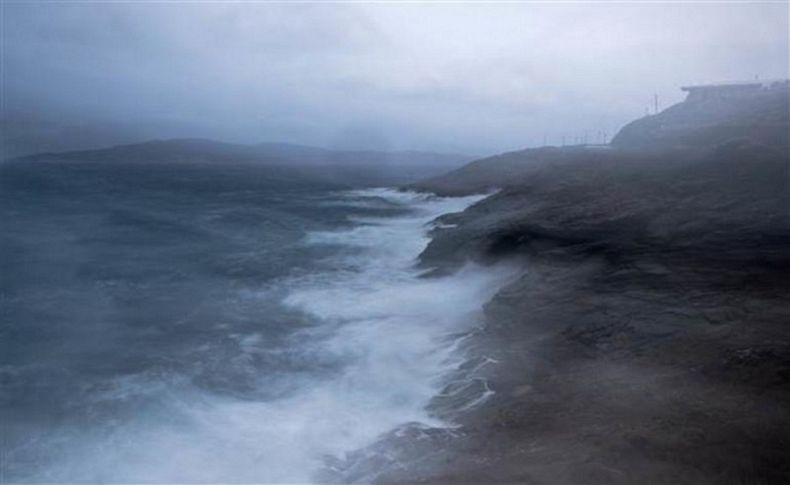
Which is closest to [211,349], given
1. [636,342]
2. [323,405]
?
[323,405]

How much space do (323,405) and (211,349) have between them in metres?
4.51

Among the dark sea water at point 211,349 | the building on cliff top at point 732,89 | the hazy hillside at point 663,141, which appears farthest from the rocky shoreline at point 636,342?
the building on cliff top at point 732,89

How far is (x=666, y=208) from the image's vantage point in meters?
22.2

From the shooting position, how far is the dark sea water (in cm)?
1059

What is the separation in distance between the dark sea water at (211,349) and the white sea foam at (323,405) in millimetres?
40

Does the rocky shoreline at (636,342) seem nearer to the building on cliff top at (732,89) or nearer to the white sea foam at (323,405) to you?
the white sea foam at (323,405)

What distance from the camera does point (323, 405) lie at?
494 inches

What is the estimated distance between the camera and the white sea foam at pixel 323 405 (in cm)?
1008

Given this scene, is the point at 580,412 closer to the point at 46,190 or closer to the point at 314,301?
the point at 314,301

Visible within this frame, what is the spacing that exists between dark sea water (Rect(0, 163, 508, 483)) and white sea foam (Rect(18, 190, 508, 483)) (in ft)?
0.13

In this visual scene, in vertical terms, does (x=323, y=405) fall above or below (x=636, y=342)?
below

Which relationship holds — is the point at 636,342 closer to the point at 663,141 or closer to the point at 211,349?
the point at 211,349

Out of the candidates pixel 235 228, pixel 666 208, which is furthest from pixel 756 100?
pixel 235 228

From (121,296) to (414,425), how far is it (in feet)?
43.9
